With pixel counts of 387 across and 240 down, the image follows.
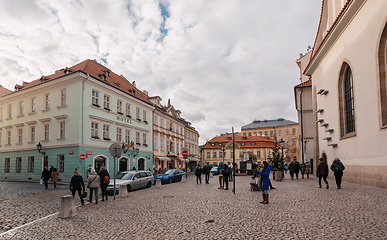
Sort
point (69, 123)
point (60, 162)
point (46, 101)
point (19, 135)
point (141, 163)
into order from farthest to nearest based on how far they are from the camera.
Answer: point (141, 163)
point (19, 135)
point (46, 101)
point (60, 162)
point (69, 123)

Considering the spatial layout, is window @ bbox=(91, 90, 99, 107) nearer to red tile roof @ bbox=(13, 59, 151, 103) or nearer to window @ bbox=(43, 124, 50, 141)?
red tile roof @ bbox=(13, 59, 151, 103)

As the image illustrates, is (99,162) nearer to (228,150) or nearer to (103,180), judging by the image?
(103,180)

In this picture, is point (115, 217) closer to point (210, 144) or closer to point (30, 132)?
point (30, 132)

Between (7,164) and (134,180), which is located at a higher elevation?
(7,164)

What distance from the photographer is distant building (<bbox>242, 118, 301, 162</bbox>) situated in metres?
97.3

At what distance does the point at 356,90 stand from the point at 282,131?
90499 mm

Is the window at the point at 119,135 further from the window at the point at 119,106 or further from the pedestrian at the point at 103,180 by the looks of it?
the pedestrian at the point at 103,180

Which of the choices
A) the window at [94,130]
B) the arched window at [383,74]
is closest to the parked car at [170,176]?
the window at [94,130]

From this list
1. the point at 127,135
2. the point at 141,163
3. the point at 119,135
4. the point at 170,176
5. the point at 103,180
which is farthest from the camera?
the point at 141,163

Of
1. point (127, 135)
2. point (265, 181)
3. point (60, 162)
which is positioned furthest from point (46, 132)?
point (265, 181)

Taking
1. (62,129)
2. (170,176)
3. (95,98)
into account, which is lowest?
(170,176)

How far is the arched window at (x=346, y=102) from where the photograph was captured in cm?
2073

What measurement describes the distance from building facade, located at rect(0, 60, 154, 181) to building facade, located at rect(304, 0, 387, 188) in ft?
71.0

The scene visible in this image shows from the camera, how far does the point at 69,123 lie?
2970 centimetres
